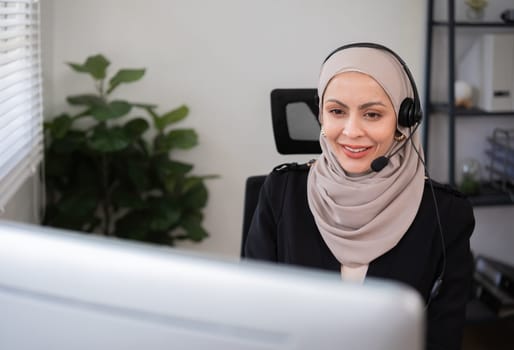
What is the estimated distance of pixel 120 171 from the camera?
260cm

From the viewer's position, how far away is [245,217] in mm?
1595

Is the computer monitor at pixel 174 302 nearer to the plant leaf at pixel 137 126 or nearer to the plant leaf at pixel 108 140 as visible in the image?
the plant leaf at pixel 108 140

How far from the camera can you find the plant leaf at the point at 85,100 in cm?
247

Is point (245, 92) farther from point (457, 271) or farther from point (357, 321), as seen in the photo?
point (357, 321)

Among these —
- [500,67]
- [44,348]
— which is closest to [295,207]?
[44,348]

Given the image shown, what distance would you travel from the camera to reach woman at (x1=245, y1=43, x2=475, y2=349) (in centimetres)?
118

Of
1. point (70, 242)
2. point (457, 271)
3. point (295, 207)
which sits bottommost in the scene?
point (457, 271)

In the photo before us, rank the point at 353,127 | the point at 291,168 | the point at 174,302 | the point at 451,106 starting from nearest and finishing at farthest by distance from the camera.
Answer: the point at 174,302
the point at 353,127
the point at 291,168
the point at 451,106

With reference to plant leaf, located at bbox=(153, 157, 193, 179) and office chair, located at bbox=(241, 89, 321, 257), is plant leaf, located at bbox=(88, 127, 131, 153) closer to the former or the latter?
plant leaf, located at bbox=(153, 157, 193, 179)

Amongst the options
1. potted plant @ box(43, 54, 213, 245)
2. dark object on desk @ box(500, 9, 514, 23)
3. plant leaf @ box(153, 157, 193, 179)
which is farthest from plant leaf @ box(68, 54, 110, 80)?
dark object on desk @ box(500, 9, 514, 23)

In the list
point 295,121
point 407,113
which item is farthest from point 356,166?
point 295,121

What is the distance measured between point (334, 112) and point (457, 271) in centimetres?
37

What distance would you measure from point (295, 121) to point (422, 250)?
44cm

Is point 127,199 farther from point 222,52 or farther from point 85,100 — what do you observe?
point 222,52
